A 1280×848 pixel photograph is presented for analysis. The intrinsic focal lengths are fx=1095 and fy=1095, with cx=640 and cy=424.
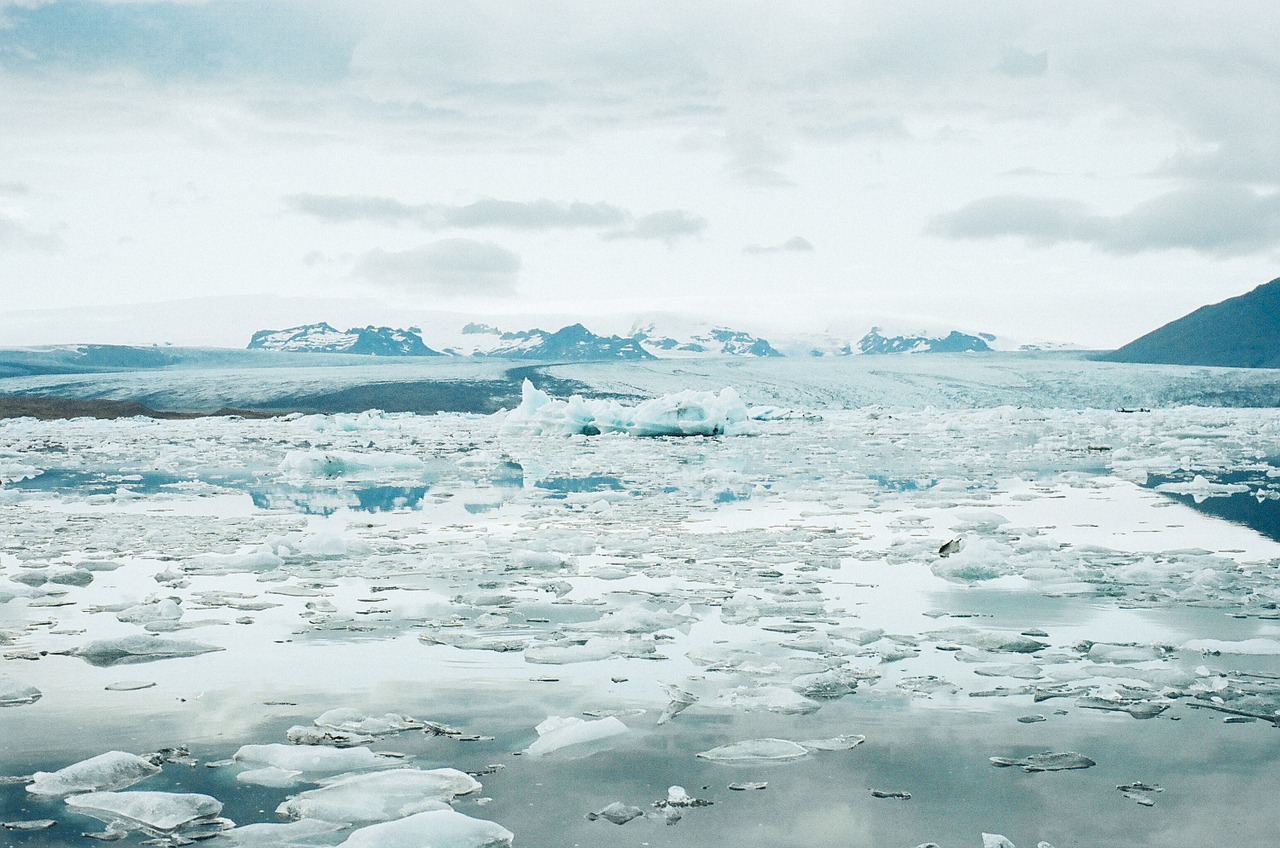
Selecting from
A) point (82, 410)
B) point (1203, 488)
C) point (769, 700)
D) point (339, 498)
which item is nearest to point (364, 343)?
point (82, 410)

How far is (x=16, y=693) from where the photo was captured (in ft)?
10.5

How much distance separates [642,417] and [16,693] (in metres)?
17.7

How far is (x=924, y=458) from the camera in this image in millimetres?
14414

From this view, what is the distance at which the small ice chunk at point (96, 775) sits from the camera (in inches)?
97.4

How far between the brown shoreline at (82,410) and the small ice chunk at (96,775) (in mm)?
31919

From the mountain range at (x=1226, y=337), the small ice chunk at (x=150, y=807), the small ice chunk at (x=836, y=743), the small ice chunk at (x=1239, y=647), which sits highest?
the mountain range at (x=1226, y=337)

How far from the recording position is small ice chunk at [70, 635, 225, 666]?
370 cm

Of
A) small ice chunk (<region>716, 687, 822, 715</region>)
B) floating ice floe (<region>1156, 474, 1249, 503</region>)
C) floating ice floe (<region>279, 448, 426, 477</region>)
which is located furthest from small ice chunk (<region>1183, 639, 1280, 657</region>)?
floating ice floe (<region>279, 448, 426, 477</region>)

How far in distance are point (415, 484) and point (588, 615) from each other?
22.3ft

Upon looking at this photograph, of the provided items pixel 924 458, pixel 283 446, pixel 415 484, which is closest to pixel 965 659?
pixel 415 484

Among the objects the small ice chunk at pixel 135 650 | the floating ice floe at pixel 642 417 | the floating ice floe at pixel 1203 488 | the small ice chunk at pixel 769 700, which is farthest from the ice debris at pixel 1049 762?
the floating ice floe at pixel 642 417

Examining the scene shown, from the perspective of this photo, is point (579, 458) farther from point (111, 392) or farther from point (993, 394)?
point (111, 392)

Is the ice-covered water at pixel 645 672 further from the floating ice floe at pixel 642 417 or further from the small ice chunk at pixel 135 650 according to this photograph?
the floating ice floe at pixel 642 417

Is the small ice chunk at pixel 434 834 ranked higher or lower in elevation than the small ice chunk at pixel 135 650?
higher
